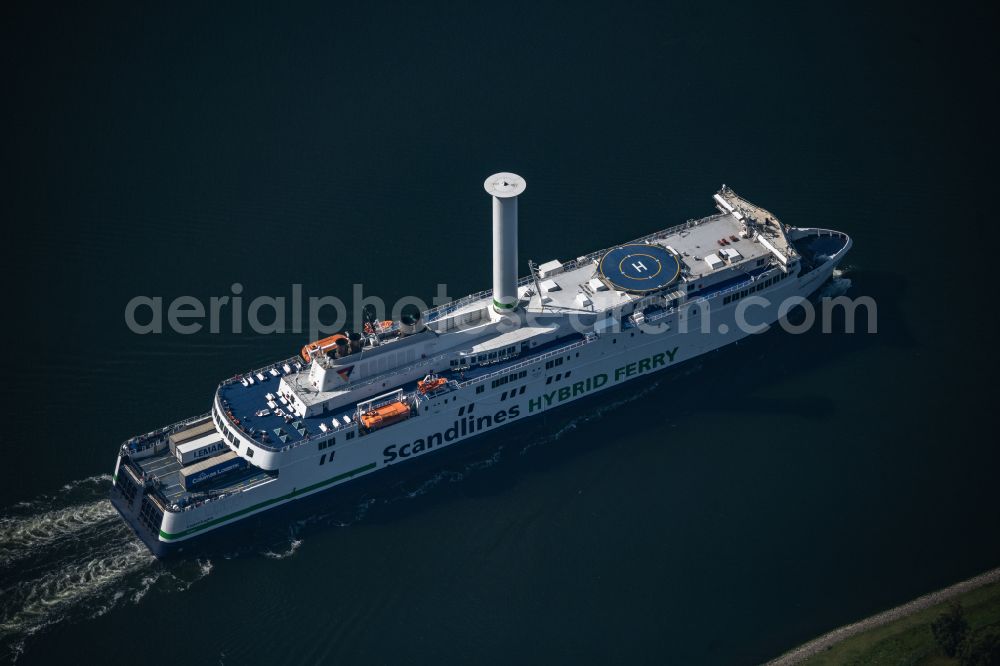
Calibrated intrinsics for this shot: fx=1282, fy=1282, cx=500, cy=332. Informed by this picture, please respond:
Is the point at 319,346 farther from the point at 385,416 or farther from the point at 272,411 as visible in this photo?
the point at 385,416

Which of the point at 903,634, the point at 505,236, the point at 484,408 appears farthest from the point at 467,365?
the point at 903,634

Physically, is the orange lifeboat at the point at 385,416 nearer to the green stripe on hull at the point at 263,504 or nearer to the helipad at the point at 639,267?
the green stripe on hull at the point at 263,504

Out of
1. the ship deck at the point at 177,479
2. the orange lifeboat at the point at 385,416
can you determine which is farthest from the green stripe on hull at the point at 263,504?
the orange lifeboat at the point at 385,416

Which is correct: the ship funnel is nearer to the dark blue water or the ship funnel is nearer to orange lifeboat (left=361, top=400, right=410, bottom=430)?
the dark blue water

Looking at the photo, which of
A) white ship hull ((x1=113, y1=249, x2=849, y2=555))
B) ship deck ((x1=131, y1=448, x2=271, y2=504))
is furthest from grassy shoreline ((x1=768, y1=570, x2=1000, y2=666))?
ship deck ((x1=131, y1=448, x2=271, y2=504))

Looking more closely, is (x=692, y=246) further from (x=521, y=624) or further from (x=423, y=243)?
(x=521, y=624)

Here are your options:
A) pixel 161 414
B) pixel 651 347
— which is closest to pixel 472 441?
pixel 651 347
